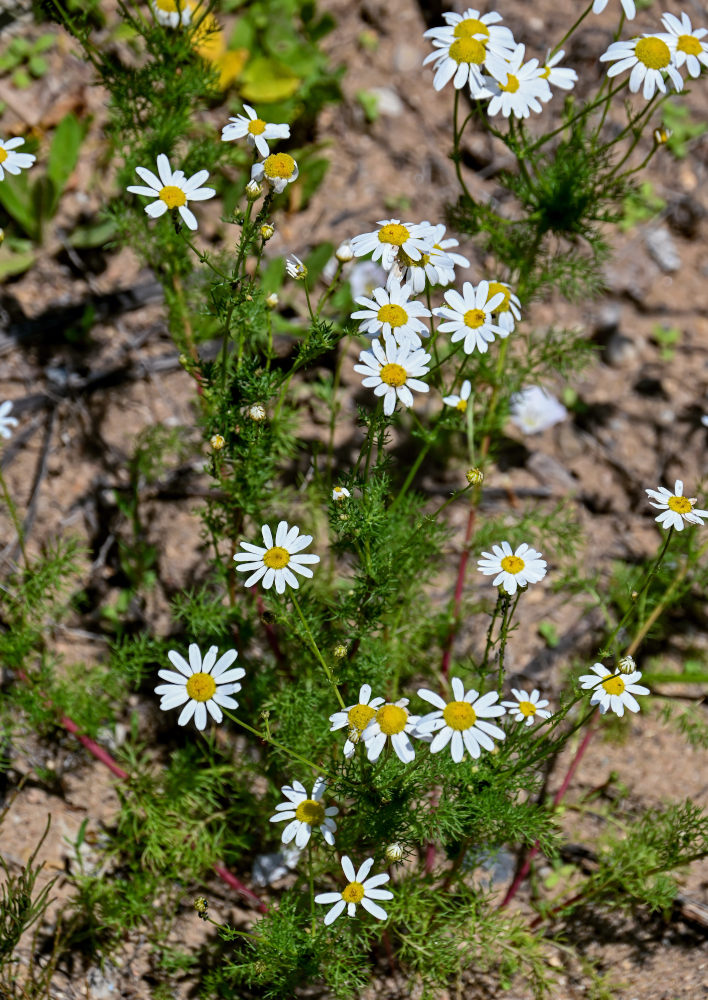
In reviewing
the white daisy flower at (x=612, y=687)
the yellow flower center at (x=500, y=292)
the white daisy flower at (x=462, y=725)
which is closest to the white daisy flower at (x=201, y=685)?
the white daisy flower at (x=462, y=725)

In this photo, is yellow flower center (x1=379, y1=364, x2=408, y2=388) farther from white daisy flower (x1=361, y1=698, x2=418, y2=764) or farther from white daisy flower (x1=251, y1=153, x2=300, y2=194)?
white daisy flower (x1=361, y1=698, x2=418, y2=764)

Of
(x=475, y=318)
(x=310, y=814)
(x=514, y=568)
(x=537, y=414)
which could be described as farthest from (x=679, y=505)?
(x=537, y=414)

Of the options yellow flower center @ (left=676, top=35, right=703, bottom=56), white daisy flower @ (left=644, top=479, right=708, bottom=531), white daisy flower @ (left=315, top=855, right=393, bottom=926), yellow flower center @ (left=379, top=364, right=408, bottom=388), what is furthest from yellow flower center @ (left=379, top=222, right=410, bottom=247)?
white daisy flower @ (left=315, top=855, right=393, bottom=926)

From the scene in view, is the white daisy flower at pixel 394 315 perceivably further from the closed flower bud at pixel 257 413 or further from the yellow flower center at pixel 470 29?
the yellow flower center at pixel 470 29

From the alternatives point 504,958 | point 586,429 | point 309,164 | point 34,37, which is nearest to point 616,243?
point 586,429

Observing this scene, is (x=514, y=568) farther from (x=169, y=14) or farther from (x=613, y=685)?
(x=169, y=14)
